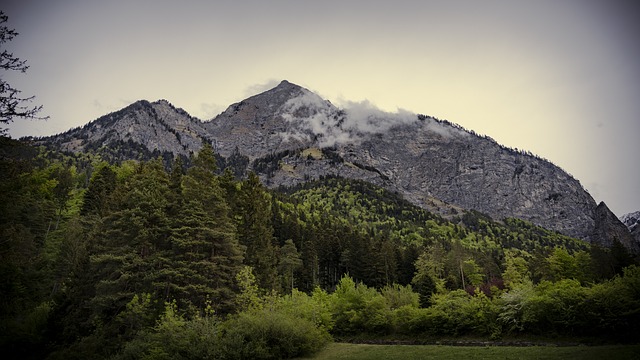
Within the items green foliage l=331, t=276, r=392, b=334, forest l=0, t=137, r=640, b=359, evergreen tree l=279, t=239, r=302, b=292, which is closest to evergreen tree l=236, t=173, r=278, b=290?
forest l=0, t=137, r=640, b=359

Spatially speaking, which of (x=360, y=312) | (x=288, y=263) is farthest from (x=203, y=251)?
(x=288, y=263)

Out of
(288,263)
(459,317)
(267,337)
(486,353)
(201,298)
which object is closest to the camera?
(486,353)

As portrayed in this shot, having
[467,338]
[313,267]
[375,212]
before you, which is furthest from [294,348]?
[375,212]

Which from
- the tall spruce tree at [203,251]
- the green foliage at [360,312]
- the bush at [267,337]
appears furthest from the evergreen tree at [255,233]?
the bush at [267,337]

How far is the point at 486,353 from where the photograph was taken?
21781 mm

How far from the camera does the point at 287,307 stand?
30859 mm

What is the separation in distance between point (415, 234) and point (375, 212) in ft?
126

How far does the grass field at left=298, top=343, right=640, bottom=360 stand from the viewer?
17.8m

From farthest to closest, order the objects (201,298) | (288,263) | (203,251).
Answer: (288,263)
(203,251)
(201,298)

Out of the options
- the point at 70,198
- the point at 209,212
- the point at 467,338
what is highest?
the point at 70,198

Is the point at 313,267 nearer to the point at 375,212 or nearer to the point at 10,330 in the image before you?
the point at 10,330

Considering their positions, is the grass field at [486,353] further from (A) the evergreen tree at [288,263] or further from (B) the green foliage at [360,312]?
(A) the evergreen tree at [288,263]

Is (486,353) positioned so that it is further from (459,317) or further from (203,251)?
(203,251)

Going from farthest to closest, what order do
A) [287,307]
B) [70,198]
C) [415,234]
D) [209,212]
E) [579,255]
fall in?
1. [415,234]
2. [70,198]
3. [579,255]
4. [209,212]
5. [287,307]
